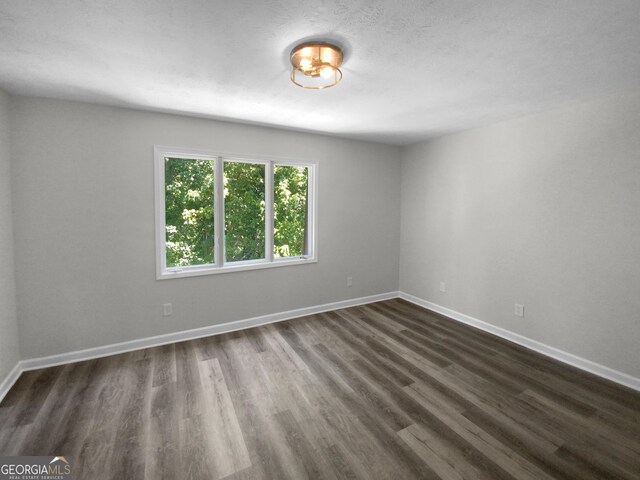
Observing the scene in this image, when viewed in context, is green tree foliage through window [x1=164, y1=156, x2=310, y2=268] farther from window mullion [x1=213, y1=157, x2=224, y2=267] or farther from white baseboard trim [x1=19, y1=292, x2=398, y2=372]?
white baseboard trim [x1=19, y1=292, x2=398, y2=372]

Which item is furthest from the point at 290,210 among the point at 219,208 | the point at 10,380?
the point at 10,380

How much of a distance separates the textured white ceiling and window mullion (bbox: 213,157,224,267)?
2.33 ft

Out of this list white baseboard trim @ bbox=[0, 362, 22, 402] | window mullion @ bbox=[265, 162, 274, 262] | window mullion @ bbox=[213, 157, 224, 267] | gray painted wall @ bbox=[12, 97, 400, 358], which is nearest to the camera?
white baseboard trim @ bbox=[0, 362, 22, 402]

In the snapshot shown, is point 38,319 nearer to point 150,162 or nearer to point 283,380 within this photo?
point 150,162

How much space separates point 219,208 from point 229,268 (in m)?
0.73

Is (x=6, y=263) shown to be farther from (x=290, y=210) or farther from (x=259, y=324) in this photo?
(x=290, y=210)

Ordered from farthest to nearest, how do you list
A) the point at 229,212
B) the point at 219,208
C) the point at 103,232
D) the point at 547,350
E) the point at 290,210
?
the point at 290,210 < the point at 229,212 < the point at 219,208 < the point at 547,350 < the point at 103,232

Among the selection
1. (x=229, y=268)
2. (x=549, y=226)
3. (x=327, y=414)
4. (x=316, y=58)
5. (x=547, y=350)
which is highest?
(x=316, y=58)

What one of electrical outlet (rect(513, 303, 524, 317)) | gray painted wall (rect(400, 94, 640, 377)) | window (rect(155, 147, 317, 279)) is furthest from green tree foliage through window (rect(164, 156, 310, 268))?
electrical outlet (rect(513, 303, 524, 317))

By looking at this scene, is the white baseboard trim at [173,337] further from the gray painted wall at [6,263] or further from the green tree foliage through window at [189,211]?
the green tree foliage through window at [189,211]

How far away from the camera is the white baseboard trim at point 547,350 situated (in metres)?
2.38

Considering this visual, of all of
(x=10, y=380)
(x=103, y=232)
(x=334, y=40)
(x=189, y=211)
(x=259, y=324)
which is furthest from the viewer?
(x=259, y=324)

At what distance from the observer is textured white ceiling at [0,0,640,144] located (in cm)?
139

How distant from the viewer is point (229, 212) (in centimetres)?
342
